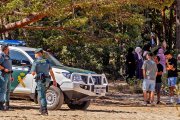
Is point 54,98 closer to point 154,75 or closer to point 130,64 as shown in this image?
point 154,75

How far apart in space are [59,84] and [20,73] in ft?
4.03

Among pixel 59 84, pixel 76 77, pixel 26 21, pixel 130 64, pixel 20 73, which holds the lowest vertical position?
pixel 59 84

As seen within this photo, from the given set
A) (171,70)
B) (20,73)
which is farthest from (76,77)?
(171,70)

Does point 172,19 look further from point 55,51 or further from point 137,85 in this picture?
point 137,85

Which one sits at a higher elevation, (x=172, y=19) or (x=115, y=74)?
(x=172, y=19)

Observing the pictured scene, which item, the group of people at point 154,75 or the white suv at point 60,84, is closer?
the white suv at point 60,84

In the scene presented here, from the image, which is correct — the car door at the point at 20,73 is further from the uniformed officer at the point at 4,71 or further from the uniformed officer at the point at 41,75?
the uniformed officer at the point at 41,75

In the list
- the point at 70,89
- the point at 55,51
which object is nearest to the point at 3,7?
the point at 70,89

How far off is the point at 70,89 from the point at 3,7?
365 cm

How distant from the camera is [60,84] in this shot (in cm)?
1452

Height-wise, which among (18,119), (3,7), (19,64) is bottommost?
(18,119)

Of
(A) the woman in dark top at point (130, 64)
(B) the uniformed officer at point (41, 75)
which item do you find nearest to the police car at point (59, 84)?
(B) the uniformed officer at point (41, 75)

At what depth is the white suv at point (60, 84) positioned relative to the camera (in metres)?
14.5

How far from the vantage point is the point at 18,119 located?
39.3 feet
